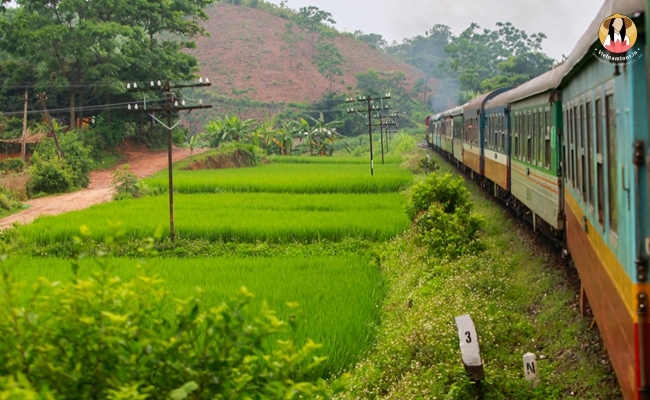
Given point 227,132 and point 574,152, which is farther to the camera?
point 227,132

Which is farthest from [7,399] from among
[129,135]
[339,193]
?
[129,135]

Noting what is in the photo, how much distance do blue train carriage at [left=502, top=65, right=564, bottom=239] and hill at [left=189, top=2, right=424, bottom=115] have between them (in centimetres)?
7797

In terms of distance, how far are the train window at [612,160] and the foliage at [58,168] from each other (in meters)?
28.9

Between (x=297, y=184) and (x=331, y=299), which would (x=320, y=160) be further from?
(x=331, y=299)

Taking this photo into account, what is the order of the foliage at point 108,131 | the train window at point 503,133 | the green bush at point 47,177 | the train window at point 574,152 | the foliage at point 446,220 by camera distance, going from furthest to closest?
the foliage at point 108,131, the green bush at point 47,177, the train window at point 503,133, the foliage at point 446,220, the train window at point 574,152

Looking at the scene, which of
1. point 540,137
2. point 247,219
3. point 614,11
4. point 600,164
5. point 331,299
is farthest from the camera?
point 247,219

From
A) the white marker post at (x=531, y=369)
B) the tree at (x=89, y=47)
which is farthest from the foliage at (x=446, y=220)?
the tree at (x=89, y=47)

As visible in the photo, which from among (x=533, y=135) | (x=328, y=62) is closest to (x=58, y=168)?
(x=533, y=135)

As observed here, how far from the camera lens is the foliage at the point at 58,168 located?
31203 millimetres

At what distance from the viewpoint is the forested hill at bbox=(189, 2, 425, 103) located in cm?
10331

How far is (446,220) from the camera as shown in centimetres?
1330

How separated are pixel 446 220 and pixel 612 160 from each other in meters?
8.68

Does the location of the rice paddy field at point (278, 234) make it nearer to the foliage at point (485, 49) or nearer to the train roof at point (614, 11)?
the train roof at point (614, 11)

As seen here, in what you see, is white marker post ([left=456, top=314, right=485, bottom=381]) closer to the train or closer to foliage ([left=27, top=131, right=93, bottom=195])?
the train
